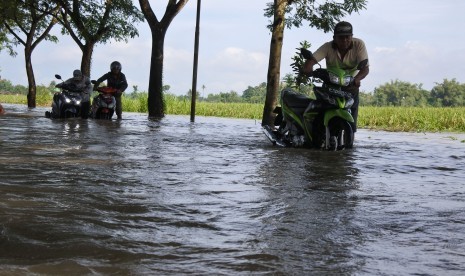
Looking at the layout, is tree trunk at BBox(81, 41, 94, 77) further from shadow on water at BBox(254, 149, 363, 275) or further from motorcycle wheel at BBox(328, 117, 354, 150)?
shadow on water at BBox(254, 149, 363, 275)

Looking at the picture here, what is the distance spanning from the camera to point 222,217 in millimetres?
3945

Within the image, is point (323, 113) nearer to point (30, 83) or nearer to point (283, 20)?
point (283, 20)

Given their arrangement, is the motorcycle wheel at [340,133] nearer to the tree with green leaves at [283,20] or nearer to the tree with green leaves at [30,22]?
the tree with green leaves at [283,20]

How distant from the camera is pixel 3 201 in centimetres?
416

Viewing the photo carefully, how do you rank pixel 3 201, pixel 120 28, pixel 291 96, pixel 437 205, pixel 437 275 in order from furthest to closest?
1. pixel 120 28
2. pixel 291 96
3. pixel 437 205
4. pixel 3 201
5. pixel 437 275

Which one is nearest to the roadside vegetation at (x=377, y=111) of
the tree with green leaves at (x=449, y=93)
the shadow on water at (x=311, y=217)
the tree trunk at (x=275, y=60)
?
the tree trunk at (x=275, y=60)

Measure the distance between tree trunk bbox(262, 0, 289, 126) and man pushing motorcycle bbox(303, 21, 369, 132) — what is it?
9.37 metres

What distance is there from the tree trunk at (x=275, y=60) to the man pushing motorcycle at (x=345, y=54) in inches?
369

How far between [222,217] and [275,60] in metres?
15.7

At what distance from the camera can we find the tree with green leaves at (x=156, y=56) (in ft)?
83.5

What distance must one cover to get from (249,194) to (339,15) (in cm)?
1691

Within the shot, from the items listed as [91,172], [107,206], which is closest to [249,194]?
[107,206]

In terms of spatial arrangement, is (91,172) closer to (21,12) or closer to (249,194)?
(249,194)

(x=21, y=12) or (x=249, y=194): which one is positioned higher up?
(x=21, y=12)
